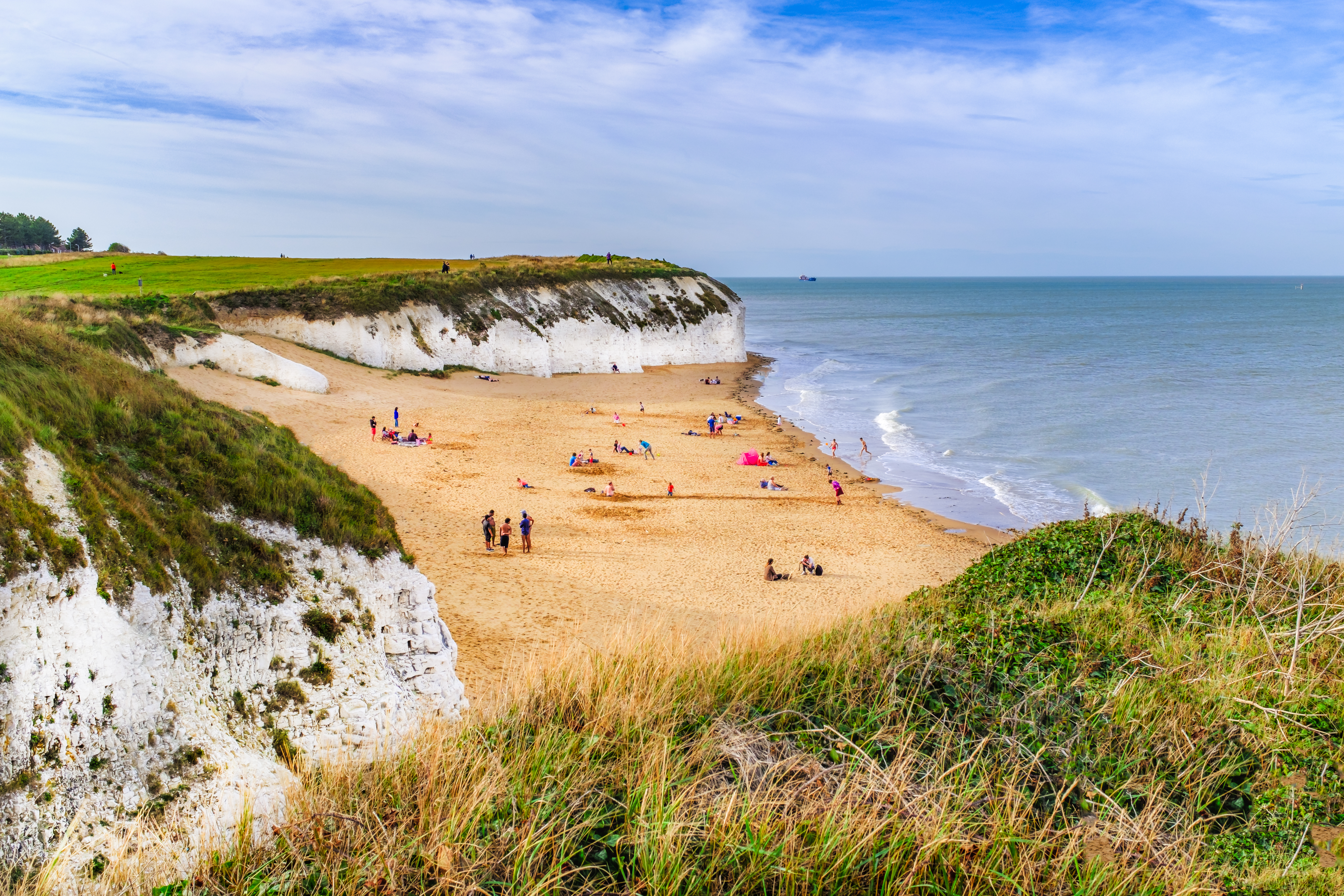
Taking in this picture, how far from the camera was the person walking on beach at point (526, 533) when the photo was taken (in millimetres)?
18188

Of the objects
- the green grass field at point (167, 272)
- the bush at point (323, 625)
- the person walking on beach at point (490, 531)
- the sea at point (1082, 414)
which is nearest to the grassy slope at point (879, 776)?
the sea at point (1082, 414)

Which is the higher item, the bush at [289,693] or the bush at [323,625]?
the bush at [323,625]

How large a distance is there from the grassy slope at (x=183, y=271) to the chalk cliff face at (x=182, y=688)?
88.1ft

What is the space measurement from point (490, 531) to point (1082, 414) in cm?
3265

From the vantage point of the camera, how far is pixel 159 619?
6.40 metres

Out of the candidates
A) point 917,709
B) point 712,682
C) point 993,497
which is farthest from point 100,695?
point 993,497

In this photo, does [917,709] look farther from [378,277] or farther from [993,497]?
[378,277]

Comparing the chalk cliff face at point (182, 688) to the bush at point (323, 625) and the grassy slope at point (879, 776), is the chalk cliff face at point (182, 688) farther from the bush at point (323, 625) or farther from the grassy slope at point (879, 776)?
the grassy slope at point (879, 776)

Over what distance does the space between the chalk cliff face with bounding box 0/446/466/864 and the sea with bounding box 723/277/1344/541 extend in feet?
30.9

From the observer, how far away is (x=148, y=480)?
8.04 meters

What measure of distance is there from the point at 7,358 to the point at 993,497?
82.3ft

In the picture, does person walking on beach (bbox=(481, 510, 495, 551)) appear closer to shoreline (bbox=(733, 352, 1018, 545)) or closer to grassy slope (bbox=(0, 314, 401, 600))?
grassy slope (bbox=(0, 314, 401, 600))

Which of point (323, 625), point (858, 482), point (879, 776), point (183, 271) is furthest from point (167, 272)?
point (879, 776)

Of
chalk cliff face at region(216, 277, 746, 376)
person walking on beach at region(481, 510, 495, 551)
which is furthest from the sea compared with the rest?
person walking on beach at region(481, 510, 495, 551)
